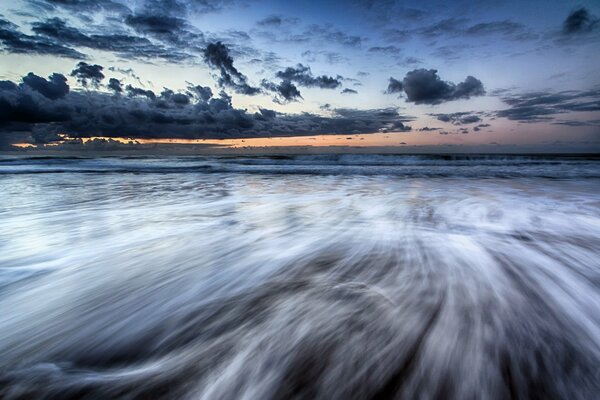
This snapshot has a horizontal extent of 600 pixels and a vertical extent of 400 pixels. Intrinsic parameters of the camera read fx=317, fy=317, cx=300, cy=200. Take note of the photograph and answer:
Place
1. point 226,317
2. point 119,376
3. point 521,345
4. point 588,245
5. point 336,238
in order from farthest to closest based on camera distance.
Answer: point 336,238 < point 588,245 < point 226,317 < point 521,345 < point 119,376

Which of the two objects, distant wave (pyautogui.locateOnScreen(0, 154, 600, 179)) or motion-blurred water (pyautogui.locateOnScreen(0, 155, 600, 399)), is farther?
distant wave (pyautogui.locateOnScreen(0, 154, 600, 179))

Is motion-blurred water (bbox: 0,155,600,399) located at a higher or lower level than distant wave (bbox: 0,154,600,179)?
higher

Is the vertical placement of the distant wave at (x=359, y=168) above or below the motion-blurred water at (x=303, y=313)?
below

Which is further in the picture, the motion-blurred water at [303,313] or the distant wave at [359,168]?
the distant wave at [359,168]

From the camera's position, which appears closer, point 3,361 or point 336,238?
point 3,361

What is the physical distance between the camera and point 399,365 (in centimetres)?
128

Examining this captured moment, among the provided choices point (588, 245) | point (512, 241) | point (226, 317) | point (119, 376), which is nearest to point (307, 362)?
point (226, 317)

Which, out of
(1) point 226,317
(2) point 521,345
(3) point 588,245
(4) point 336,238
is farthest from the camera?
(4) point 336,238

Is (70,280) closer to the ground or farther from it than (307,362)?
closer to the ground

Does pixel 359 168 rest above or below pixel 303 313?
below

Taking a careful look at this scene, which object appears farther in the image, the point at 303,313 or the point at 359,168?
the point at 359,168

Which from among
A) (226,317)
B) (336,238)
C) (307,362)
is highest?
(307,362)

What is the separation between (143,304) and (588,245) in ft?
13.5

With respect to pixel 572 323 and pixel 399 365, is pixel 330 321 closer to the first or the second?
pixel 399 365
